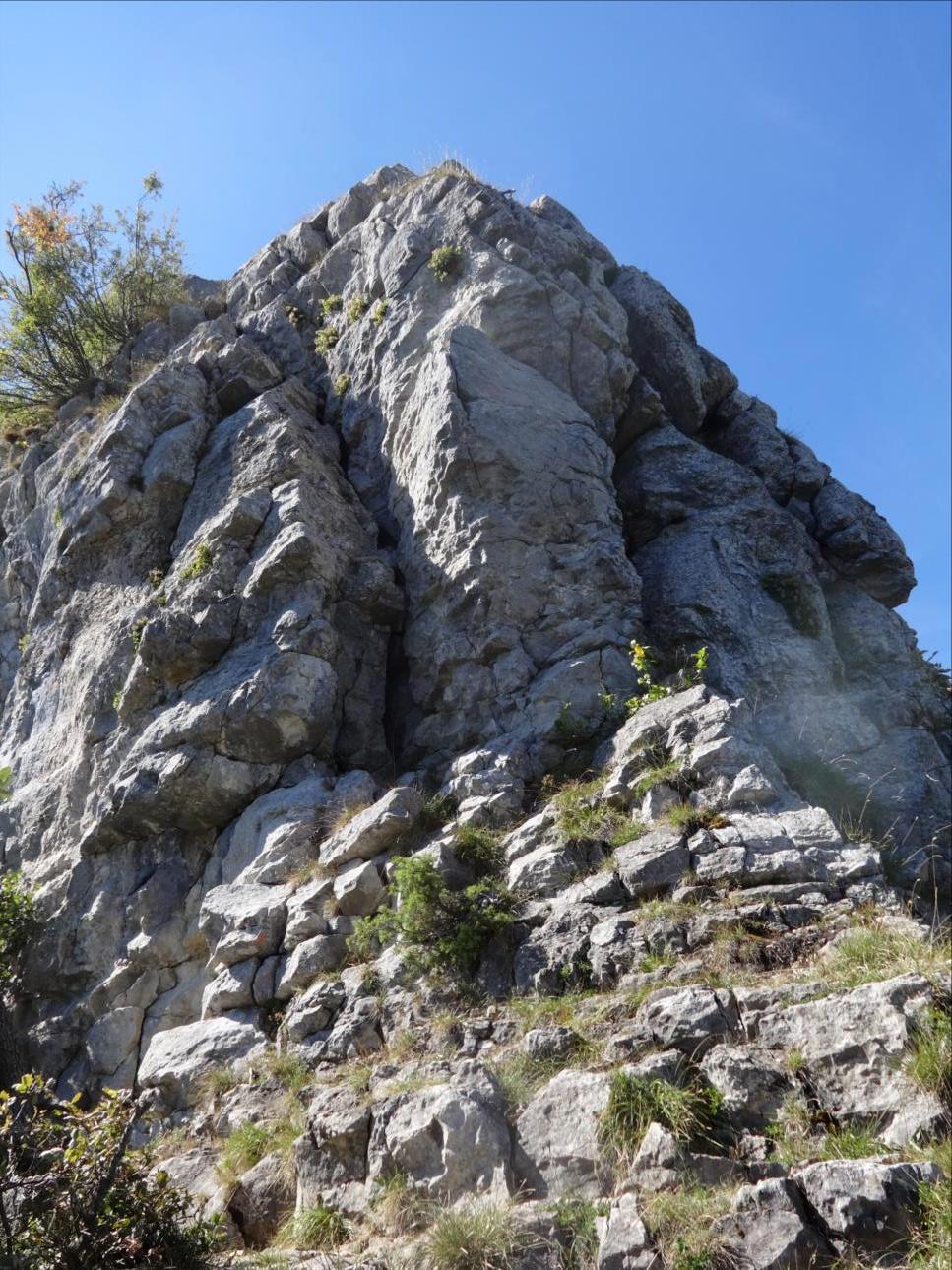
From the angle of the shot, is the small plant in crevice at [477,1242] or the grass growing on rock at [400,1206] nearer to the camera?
the small plant in crevice at [477,1242]

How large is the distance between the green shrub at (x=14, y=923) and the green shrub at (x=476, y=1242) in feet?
29.6

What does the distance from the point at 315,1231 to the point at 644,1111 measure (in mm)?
2802

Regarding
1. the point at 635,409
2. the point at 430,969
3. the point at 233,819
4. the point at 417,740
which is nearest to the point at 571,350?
the point at 635,409

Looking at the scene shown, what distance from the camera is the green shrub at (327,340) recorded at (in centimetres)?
2070

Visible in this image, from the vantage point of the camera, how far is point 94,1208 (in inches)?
255

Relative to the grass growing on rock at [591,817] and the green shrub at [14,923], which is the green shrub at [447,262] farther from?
the green shrub at [14,923]

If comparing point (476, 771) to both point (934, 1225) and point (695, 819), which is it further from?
point (934, 1225)

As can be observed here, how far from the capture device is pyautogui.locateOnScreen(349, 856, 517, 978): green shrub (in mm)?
9672

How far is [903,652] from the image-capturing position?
594 inches

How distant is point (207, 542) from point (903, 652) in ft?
37.6

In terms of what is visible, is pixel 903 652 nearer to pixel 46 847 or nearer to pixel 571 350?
pixel 571 350

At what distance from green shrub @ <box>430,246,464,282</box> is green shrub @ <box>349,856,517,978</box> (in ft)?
42.1

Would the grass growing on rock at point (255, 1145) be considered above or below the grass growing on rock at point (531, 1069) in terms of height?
below

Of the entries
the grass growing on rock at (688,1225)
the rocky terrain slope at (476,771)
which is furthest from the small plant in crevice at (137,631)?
the grass growing on rock at (688,1225)
